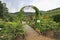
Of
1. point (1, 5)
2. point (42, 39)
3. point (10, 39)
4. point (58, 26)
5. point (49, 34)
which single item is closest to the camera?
point (10, 39)

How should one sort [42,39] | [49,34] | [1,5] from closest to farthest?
[42,39] → [49,34] → [1,5]

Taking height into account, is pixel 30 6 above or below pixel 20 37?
above

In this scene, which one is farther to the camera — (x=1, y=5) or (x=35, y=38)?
(x=1, y=5)

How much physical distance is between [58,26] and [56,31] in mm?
2022

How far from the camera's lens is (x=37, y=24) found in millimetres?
19391

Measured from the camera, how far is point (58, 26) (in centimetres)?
1844

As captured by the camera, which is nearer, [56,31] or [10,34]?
[10,34]

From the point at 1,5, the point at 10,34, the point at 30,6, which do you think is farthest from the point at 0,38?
the point at 1,5

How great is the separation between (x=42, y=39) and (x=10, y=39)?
2473 mm

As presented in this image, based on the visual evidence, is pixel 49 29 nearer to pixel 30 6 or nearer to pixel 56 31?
pixel 56 31

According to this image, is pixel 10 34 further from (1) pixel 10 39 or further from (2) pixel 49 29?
(2) pixel 49 29

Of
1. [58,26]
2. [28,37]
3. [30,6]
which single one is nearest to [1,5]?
[30,6]

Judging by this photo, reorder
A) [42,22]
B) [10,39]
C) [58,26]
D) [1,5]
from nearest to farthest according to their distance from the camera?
[10,39], [58,26], [42,22], [1,5]

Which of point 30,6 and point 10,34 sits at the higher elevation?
point 30,6
